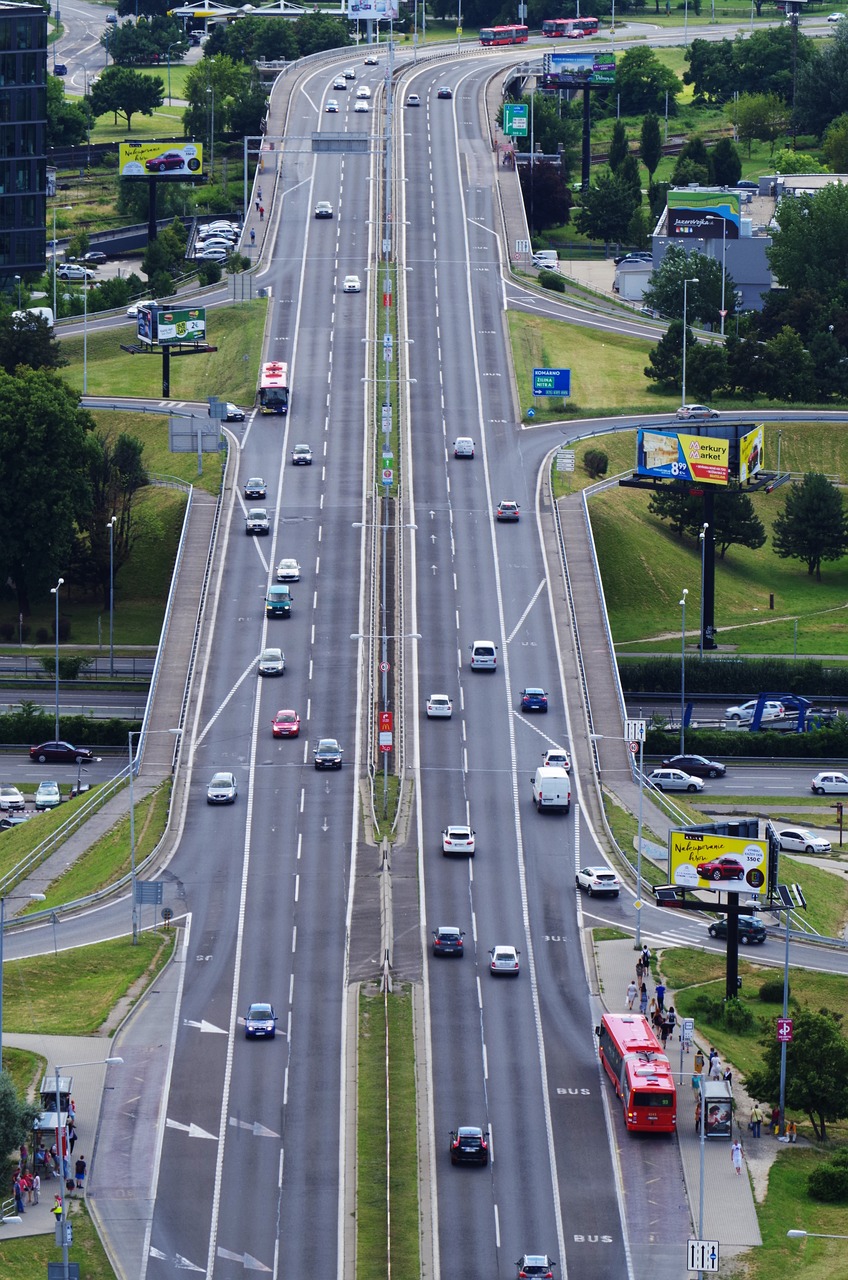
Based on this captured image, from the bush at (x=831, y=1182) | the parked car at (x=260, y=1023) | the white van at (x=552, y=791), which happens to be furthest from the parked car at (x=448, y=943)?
the bush at (x=831, y=1182)

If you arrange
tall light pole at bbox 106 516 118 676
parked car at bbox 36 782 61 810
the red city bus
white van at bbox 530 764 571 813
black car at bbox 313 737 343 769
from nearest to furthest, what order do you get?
the red city bus
white van at bbox 530 764 571 813
black car at bbox 313 737 343 769
parked car at bbox 36 782 61 810
tall light pole at bbox 106 516 118 676

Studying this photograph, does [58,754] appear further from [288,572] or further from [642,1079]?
[642,1079]

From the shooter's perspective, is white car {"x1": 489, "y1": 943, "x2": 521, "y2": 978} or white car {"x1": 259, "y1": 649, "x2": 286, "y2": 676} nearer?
white car {"x1": 489, "y1": 943, "x2": 521, "y2": 978}

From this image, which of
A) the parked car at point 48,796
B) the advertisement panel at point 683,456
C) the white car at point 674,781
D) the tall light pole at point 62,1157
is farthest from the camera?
the advertisement panel at point 683,456

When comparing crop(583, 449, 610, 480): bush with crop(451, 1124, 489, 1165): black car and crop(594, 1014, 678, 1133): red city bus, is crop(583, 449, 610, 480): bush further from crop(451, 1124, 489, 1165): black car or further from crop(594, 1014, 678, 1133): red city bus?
crop(451, 1124, 489, 1165): black car

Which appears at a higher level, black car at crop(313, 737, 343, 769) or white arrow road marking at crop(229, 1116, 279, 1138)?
black car at crop(313, 737, 343, 769)

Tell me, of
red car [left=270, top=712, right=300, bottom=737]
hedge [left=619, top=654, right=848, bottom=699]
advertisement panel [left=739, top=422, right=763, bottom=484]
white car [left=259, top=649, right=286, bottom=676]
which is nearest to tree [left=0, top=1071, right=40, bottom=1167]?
red car [left=270, top=712, right=300, bottom=737]

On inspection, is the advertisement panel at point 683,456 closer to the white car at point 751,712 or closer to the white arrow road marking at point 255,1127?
the white car at point 751,712
